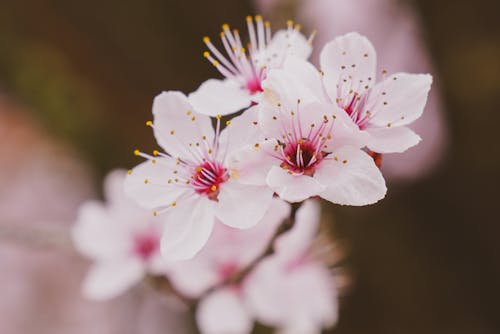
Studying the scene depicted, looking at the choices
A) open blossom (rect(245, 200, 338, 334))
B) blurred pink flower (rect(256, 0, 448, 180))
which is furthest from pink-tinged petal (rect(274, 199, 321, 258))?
blurred pink flower (rect(256, 0, 448, 180))

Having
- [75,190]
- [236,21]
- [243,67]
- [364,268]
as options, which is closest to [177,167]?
[243,67]

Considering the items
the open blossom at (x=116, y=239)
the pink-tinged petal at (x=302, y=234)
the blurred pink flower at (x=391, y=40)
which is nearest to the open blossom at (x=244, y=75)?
the pink-tinged petal at (x=302, y=234)

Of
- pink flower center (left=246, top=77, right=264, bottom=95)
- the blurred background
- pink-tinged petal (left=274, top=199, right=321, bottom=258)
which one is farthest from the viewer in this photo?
the blurred background

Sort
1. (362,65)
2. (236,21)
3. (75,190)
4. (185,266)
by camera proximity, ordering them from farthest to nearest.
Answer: (75,190)
(236,21)
(185,266)
(362,65)

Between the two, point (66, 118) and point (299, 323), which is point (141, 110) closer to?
point (66, 118)

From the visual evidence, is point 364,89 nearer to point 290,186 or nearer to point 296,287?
point 290,186

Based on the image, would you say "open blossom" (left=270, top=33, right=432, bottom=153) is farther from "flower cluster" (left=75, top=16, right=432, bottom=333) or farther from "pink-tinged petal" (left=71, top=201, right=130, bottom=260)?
"pink-tinged petal" (left=71, top=201, right=130, bottom=260)

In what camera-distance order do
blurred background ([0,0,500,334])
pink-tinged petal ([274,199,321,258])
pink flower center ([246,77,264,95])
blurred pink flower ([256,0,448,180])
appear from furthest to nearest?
blurred pink flower ([256,0,448,180]) → blurred background ([0,0,500,334]) → pink-tinged petal ([274,199,321,258]) → pink flower center ([246,77,264,95])
